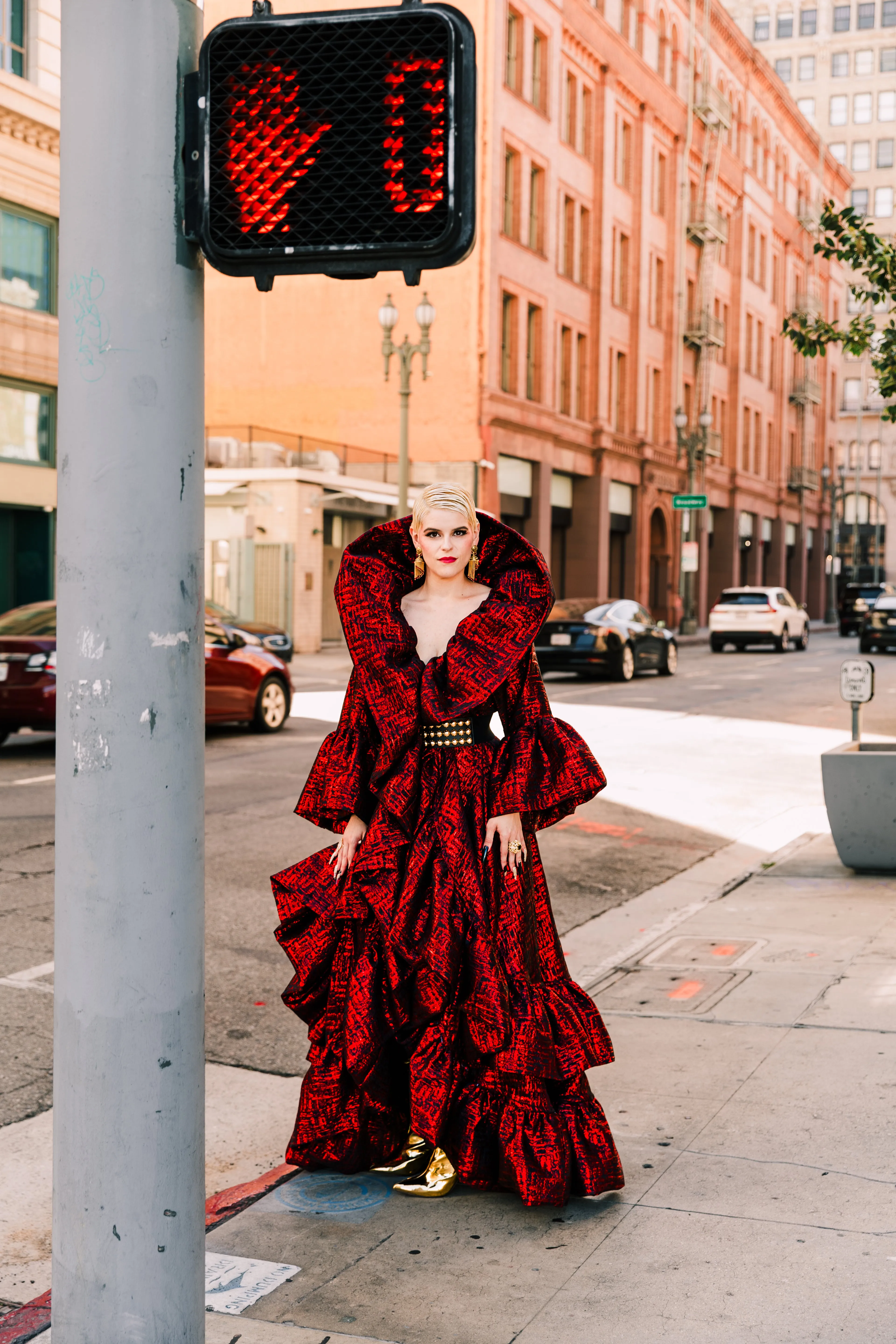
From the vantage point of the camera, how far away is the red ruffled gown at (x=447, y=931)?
3791 millimetres

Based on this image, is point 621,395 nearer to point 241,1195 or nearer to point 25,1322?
point 241,1195

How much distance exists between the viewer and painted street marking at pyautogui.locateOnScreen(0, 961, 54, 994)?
6.15 m

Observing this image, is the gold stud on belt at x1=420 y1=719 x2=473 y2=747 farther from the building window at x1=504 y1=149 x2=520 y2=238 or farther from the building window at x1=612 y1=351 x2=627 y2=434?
the building window at x1=612 y1=351 x2=627 y2=434

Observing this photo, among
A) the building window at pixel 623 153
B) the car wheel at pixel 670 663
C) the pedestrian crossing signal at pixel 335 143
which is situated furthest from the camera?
the building window at pixel 623 153

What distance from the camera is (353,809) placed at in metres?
3.96

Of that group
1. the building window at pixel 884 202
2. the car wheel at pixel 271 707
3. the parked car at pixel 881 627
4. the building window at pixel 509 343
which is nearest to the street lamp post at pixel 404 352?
the car wheel at pixel 271 707

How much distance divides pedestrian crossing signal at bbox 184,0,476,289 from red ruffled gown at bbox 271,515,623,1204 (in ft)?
5.18

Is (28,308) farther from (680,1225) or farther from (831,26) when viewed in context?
(831,26)

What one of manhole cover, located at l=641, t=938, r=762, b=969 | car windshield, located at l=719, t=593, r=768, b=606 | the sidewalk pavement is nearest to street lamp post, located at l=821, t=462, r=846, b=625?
car windshield, located at l=719, t=593, r=768, b=606

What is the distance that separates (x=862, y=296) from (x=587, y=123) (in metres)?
33.9

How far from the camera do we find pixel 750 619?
35.8m

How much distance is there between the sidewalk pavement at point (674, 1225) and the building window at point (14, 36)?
2160 centimetres

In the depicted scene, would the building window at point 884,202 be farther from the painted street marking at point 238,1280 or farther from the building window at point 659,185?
the painted street marking at point 238,1280

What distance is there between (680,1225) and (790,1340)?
61 centimetres
